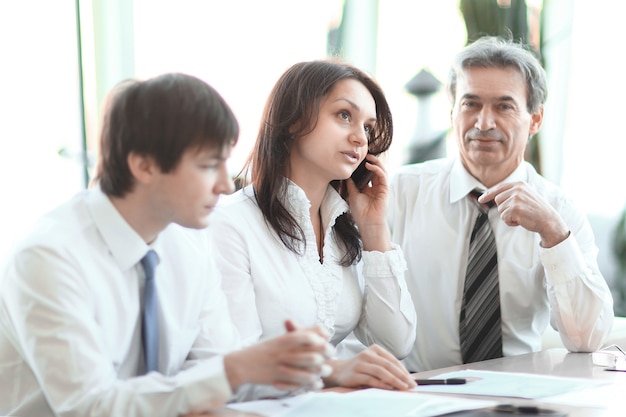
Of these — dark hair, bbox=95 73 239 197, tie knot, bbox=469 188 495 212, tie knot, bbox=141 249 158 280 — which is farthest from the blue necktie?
tie knot, bbox=469 188 495 212

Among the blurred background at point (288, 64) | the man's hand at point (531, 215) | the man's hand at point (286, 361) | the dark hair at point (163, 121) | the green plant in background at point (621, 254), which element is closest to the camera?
the man's hand at point (286, 361)

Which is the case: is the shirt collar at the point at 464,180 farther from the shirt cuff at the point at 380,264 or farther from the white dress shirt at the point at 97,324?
the white dress shirt at the point at 97,324

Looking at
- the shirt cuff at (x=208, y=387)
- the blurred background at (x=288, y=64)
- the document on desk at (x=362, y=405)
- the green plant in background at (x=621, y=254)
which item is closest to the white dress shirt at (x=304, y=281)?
the document on desk at (x=362, y=405)

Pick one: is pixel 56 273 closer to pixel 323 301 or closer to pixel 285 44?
pixel 323 301

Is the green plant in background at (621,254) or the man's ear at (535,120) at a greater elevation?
the man's ear at (535,120)

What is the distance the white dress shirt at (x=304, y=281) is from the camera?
2.02 metres

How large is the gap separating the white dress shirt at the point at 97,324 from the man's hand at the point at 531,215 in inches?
39.7

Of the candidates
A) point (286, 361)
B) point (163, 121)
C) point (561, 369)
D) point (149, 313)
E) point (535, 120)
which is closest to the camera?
point (286, 361)

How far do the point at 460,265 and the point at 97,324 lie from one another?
1441mm

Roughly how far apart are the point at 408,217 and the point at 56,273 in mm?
1553

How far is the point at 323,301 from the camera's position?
211cm

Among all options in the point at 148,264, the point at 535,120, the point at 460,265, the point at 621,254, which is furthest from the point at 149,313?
the point at 621,254

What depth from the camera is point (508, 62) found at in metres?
→ 2.65

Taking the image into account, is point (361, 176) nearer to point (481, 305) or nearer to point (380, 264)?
point (380, 264)
